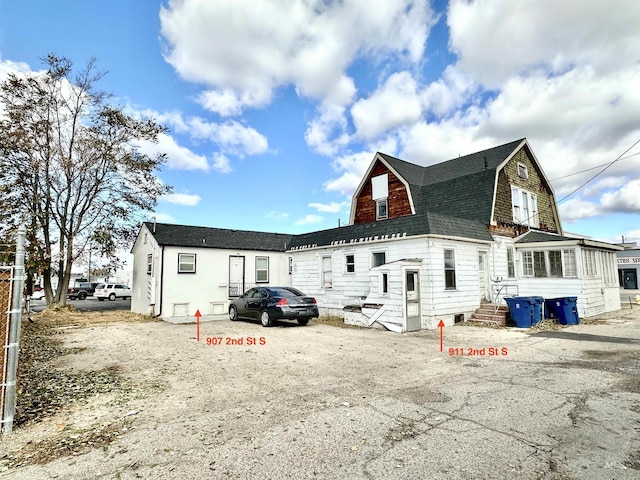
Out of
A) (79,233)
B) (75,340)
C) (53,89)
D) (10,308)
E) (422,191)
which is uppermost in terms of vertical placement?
(53,89)

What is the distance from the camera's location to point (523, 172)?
2005 cm

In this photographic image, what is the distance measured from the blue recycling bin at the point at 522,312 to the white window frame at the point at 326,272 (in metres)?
7.80

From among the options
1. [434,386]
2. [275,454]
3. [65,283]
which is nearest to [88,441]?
[275,454]

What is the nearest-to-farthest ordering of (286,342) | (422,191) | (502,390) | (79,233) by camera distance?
1. (502,390)
2. (286,342)
3. (422,191)
4. (79,233)

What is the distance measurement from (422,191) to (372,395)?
17531 mm

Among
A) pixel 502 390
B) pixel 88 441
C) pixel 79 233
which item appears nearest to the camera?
pixel 88 441

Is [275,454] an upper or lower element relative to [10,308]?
lower

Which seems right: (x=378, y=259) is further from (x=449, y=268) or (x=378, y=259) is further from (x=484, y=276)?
(x=484, y=276)

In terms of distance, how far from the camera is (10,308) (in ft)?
13.9

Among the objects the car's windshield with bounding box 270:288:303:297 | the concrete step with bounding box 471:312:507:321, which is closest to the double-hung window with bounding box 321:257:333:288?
the car's windshield with bounding box 270:288:303:297

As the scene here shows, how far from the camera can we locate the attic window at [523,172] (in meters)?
19.7

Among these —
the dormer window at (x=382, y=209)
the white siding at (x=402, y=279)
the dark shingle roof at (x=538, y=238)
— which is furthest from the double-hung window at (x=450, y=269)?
the dormer window at (x=382, y=209)

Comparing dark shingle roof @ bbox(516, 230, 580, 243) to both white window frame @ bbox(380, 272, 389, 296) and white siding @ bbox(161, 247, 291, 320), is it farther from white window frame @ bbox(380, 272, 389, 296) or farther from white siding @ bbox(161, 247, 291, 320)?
white siding @ bbox(161, 247, 291, 320)

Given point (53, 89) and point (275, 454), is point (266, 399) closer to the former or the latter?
point (275, 454)
